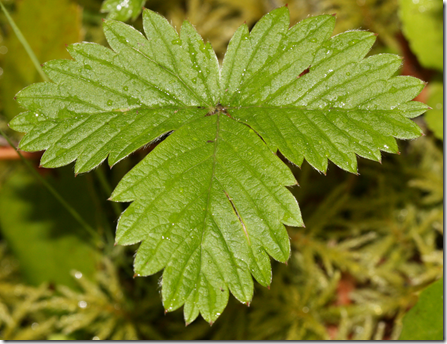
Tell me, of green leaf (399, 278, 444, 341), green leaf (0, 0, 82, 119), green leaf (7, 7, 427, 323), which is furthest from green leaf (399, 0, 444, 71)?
green leaf (0, 0, 82, 119)

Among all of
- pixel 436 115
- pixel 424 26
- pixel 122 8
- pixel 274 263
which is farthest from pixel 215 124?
pixel 424 26

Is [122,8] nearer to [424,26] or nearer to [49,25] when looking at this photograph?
[49,25]

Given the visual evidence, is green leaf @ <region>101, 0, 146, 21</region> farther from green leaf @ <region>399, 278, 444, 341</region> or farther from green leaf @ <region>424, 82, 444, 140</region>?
green leaf @ <region>399, 278, 444, 341</region>

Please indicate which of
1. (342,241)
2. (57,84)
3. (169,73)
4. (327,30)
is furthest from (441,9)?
(57,84)

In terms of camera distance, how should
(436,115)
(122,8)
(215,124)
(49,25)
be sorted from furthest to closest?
(49,25), (436,115), (122,8), (215,124)

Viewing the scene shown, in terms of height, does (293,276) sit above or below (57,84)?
below

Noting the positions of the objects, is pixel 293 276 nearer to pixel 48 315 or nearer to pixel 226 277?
pixel 226 277

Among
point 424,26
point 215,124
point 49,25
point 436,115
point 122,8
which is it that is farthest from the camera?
point 424,26
